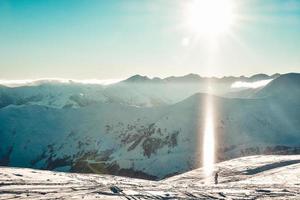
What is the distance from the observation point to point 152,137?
457 feet

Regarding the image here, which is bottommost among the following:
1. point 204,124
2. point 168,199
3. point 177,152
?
point 168,199

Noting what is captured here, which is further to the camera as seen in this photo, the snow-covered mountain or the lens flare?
the snow-covered mountain

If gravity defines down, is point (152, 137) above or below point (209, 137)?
below

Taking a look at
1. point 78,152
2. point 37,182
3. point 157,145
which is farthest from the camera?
point 78,152

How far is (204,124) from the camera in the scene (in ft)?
460

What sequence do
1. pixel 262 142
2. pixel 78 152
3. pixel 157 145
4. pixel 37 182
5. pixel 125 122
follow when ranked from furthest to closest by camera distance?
1. pixel 125 122
2. pixel 78 152
3. pixel 157 145
4. pixel 262 142
5. pixel 37 182

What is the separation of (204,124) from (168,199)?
108628 mm

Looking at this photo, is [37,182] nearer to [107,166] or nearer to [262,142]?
[107,166]

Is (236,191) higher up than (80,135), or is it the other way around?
(80,135)

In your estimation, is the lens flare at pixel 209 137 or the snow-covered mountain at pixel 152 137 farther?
the snow-covered mountain at pixel 152 137

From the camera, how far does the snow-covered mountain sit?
395 ft

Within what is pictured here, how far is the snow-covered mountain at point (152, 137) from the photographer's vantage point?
395 feet

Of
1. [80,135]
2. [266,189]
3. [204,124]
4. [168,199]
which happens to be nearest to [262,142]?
[204,124]

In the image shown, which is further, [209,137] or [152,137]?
[152,137]
